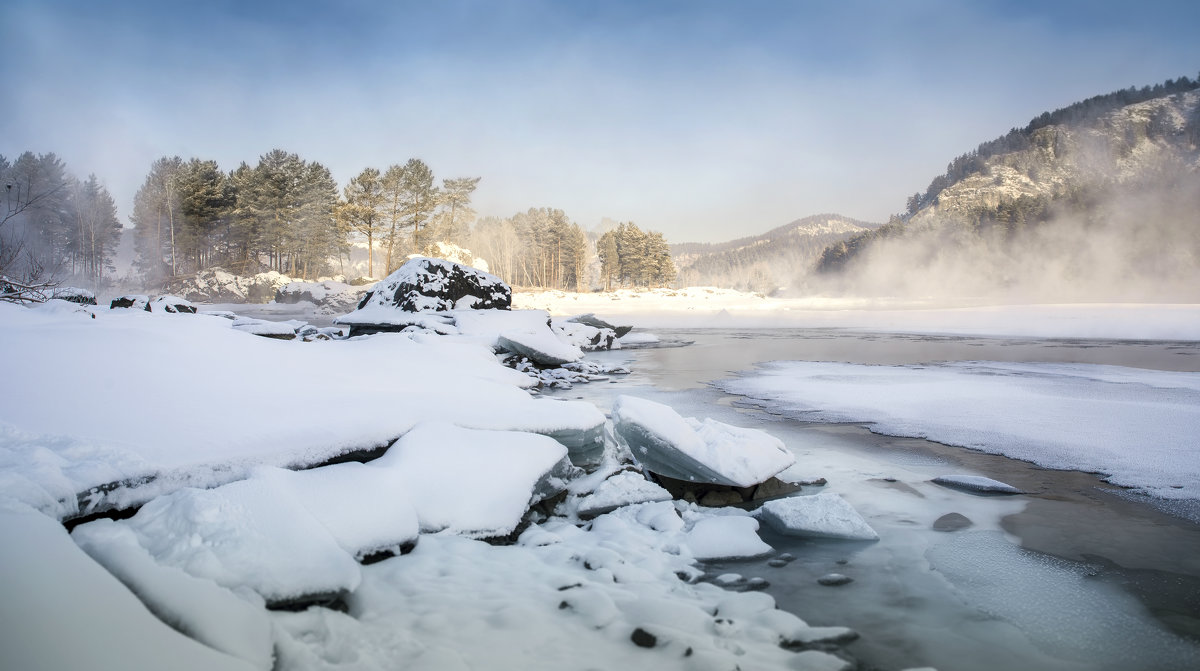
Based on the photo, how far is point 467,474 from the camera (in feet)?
12.4

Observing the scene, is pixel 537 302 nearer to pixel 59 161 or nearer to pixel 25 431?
pixel 25 431

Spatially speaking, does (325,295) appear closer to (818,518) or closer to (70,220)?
(70,220)

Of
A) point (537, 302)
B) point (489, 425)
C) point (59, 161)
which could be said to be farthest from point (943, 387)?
point (59, 161)

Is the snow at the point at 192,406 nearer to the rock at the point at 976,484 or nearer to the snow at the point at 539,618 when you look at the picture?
the snow at the point at 539,618

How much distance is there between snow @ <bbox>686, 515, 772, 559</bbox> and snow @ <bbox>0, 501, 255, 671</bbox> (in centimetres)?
258

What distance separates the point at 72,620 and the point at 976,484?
5.73 metres

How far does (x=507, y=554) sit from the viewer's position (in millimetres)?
3275

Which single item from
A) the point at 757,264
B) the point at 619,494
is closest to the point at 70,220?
the point at 619,494

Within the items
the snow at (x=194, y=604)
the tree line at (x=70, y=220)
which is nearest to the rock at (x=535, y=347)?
the snow at (x=194, y=604)

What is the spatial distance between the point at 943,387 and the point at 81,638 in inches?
442

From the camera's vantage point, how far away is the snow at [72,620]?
1.46 m

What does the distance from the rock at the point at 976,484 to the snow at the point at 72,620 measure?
17.1 feet

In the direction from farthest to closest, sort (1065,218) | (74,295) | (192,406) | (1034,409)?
(1065,218) < (74,295) < (1034,409) < (192,406)

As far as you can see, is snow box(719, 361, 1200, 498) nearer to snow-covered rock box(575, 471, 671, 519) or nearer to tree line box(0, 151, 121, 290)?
snow-covered rock box(575, 471, 671, 519)
